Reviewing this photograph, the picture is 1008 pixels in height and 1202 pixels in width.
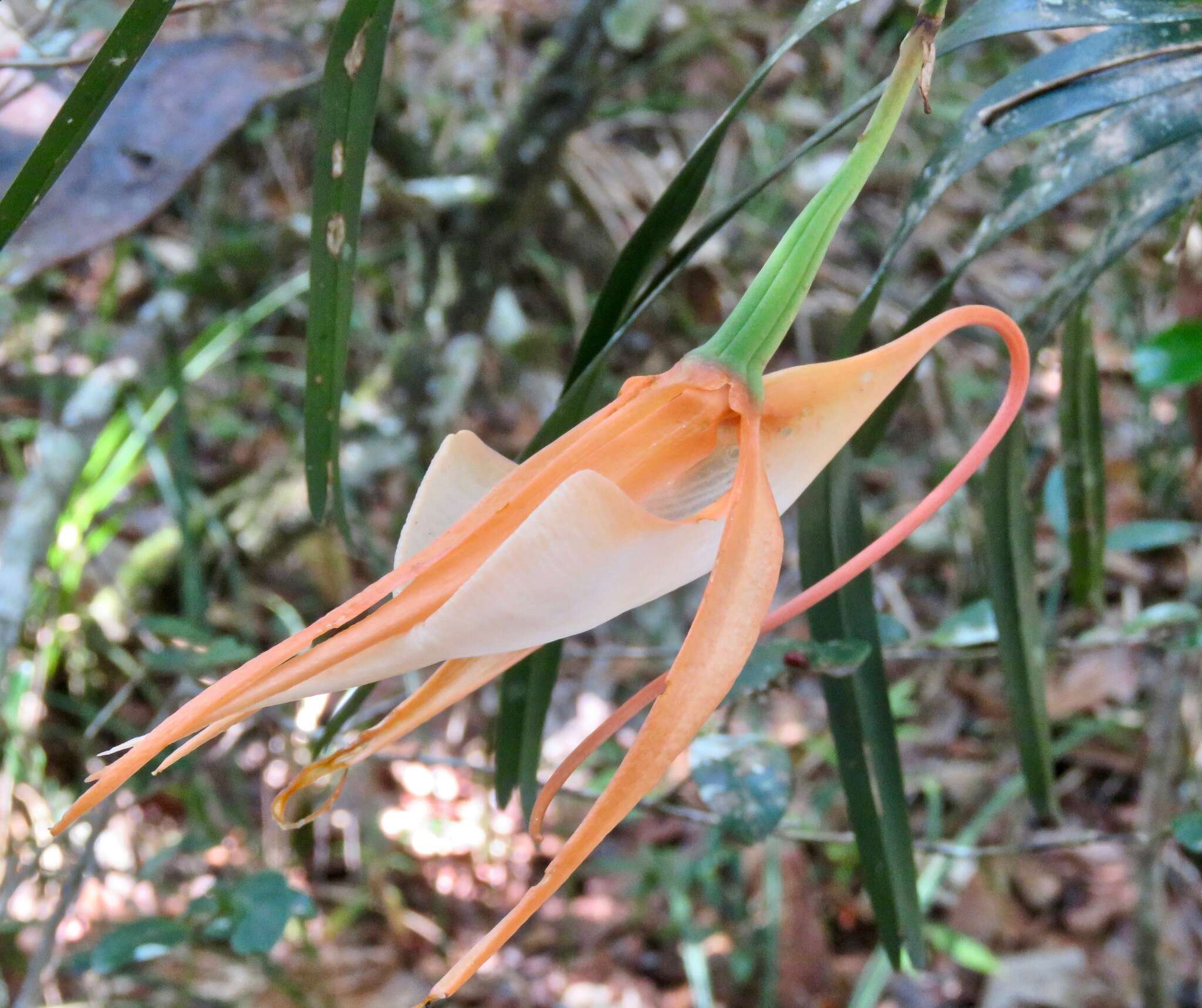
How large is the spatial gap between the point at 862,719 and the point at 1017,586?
0.50 ft

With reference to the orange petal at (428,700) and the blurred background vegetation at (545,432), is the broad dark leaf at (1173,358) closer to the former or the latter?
the blurred background vegetation at (545,432)

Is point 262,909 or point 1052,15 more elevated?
point 1052,15

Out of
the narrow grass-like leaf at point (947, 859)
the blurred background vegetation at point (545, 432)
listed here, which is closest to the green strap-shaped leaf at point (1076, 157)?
the blurred background vegetation at point (545, 432)

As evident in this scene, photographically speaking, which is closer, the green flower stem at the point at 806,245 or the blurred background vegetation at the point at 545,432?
the green flower stem at the point at 806,245

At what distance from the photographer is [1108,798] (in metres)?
1.42

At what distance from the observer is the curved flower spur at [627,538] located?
261 mm

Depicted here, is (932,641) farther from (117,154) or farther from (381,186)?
(381,186)

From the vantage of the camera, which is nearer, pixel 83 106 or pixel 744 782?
pixel 83 106

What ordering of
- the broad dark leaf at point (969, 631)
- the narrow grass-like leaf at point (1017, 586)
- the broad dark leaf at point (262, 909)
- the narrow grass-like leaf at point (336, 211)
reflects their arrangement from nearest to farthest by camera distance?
the narrow grass-like leaf at point (336, 211) < the narrow grass-like leaf at point (1017, 586) < the broad dark leaf at point (262, 909) < the broad dark leaf at point (969, 631)

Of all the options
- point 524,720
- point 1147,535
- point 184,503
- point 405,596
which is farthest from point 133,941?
point 1147,535

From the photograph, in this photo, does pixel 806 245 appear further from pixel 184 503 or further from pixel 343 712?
pixel 184 503

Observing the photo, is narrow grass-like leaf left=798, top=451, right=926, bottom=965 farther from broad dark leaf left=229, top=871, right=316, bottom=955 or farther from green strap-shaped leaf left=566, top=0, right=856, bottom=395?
broad dark leaf left=229, top=871, right=316, bottom=955

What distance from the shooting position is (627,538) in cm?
29

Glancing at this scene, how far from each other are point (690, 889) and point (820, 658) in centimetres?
87
